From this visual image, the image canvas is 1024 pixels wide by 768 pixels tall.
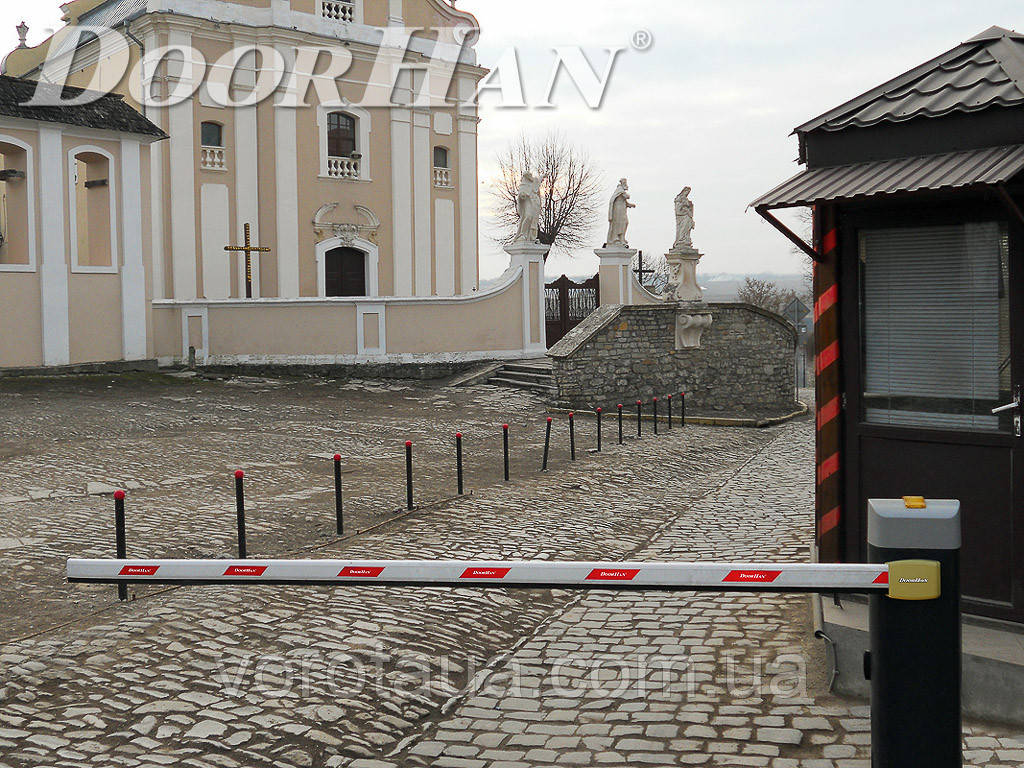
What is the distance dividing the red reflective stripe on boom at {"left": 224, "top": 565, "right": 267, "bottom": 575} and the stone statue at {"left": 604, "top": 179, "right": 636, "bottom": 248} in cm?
2397

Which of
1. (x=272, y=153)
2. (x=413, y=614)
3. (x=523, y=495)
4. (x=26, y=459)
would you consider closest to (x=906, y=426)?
(x=413, y=614)

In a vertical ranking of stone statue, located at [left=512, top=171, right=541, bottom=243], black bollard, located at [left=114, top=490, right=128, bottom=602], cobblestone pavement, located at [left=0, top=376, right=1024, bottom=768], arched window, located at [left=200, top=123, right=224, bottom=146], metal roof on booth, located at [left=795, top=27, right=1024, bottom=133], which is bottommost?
cobblestone pavement, located at [left=0, top=376, right=1024, bottom=768]

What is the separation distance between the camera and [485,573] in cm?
351

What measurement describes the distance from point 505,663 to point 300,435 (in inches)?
409

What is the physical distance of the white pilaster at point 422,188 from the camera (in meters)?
32.2

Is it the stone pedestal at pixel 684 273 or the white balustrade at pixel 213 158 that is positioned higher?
the white balustrade at pixel 213 158

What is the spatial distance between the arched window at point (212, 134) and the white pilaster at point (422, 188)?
606 cm

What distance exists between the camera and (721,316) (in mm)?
22781

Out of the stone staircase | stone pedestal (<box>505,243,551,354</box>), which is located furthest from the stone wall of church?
stone pedestal (<box>505,243,551,354</box>)

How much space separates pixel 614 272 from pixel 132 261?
40.8ft

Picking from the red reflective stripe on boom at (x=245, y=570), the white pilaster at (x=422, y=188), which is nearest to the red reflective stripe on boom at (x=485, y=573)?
the red reflective stripe on boom at (x=245, y=570)

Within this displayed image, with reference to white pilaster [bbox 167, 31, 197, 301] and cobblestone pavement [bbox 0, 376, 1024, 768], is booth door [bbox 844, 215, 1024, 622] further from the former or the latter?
white pilaster [bbox 167, 31, 197, 301]

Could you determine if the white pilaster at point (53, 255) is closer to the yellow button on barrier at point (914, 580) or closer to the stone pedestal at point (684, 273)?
the stone pedestal at point (684, 273)

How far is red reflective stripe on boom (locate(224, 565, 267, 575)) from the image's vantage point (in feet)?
12.0
